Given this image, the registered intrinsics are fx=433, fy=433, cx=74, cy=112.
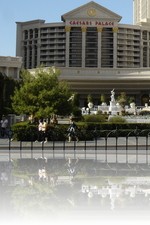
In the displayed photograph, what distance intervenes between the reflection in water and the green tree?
1853 cm

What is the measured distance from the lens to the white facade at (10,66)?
117m

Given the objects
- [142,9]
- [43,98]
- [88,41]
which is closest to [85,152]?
[43,98]

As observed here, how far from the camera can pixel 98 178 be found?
43.6 ft

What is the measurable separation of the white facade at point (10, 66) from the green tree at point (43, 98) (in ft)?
264

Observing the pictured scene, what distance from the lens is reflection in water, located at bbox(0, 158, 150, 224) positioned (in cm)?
855

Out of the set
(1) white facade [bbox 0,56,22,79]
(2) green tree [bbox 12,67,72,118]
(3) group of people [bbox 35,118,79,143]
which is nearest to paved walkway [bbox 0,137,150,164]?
(3) group of people [bbox 35,118,79,143]

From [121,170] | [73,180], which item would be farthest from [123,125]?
[73,180]

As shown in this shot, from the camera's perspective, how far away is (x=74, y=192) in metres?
10.9

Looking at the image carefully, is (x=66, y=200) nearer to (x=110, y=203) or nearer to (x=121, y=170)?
(x=110, y=203)

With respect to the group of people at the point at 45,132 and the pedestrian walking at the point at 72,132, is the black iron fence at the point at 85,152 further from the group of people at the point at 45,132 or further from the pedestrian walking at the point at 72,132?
the pedestrian walking at the point at 72,132

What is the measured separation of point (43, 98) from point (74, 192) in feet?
80.4

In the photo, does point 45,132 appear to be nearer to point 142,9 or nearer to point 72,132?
point 72,132

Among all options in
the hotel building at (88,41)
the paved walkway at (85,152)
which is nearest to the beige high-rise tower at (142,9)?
the hotel building at (88,41)

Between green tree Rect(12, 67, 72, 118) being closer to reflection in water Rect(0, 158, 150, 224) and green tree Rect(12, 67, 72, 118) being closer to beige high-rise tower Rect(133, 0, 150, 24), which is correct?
reflection in water Rect(0, 158, 150, 224)
